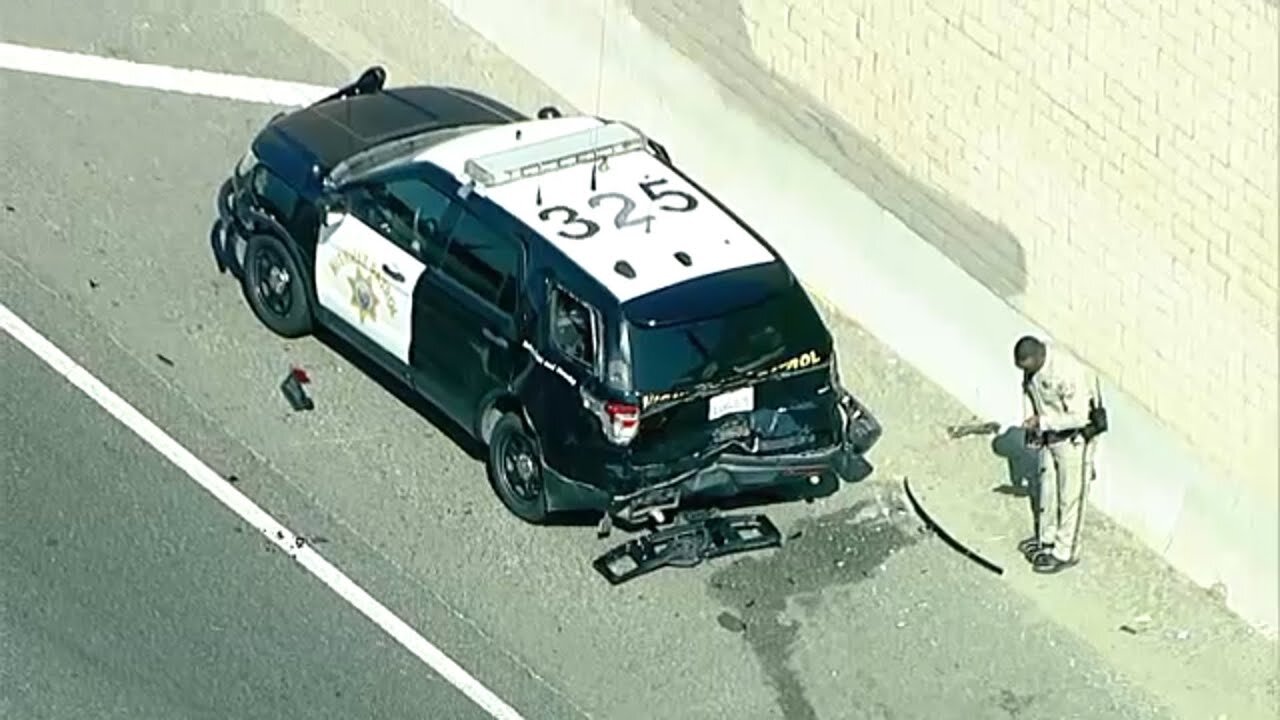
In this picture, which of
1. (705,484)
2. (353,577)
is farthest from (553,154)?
(353,577)

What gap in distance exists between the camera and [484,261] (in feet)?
50.6

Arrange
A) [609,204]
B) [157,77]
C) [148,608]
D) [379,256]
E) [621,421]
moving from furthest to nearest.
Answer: [157,77]
[379,256]
[609,204]
[621,421]
[148,608]

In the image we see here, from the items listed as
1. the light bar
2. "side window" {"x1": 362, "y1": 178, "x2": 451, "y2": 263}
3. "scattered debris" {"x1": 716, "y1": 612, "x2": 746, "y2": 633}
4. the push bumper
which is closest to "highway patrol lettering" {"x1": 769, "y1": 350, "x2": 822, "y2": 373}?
the push bumper

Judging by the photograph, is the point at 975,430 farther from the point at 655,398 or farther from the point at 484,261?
the point at 484,261

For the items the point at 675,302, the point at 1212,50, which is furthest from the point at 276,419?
the point at 1212,50

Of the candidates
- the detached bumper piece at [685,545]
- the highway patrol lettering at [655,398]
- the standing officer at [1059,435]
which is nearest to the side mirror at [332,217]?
the highway patrol lettering at [655,398]

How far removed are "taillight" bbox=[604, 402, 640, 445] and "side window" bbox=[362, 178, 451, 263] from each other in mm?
1497

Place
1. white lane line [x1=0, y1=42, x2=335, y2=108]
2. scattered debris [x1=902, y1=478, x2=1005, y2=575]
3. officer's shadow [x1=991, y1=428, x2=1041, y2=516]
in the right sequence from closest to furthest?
scattered debris [x1=902, y1=478, x2=1005, y2=575], officer's shadow [x1=991, y1=428, x2=1041, y2=516], white lane line [x1=0, y1=42, x2=335, y2=108]

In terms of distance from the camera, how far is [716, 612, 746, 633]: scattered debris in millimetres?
14852

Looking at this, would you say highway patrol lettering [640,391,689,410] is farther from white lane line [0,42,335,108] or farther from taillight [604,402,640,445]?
white lane line [0,42,335,108]

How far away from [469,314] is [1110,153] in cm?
350

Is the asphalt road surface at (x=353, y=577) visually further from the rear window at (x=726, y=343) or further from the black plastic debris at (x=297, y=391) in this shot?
the rear window at (x=726, y=343)

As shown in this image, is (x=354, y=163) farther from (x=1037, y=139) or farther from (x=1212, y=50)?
(x=1212, y=50)

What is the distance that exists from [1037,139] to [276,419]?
4447mm
